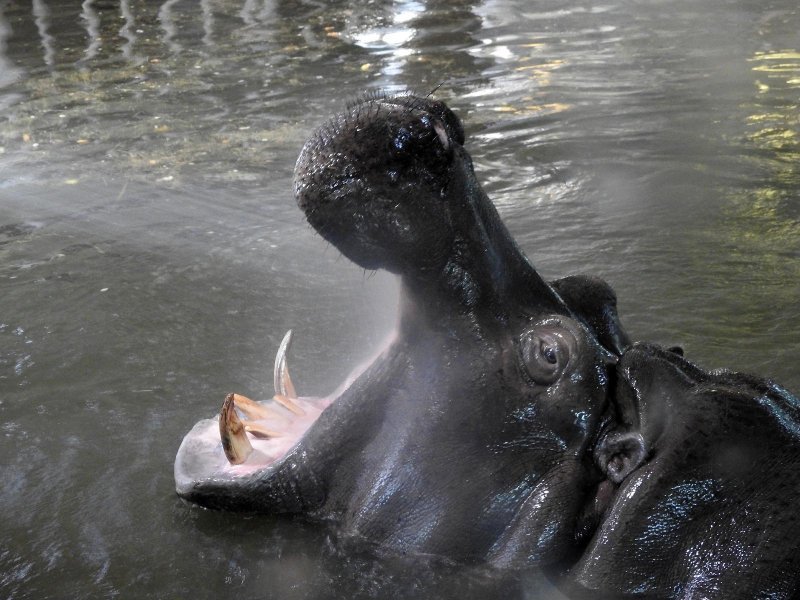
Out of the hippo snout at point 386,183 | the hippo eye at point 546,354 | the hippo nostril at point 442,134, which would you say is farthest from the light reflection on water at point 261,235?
the hippo nostril at point 442,134

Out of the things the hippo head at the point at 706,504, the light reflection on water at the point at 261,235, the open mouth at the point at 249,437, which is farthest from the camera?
the light reflection on water at the point at 261,235

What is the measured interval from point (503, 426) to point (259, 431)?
97cm

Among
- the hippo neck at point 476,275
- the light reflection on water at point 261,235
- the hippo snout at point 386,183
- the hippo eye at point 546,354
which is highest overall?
the hippo snout at point 386,183

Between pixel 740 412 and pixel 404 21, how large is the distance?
42.2ft

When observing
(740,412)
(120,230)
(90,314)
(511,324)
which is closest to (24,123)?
(120,230)

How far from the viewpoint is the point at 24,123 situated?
960 centimetres

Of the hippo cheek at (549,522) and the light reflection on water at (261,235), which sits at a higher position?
the hippo cheek at (549,522)

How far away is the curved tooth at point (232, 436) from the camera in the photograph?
345cm

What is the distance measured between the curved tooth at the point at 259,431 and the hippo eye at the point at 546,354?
39.8 inches

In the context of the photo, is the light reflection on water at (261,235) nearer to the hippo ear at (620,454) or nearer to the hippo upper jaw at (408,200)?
the hippo ear at (620,454)

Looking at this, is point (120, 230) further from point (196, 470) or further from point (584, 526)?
point (584, 526)

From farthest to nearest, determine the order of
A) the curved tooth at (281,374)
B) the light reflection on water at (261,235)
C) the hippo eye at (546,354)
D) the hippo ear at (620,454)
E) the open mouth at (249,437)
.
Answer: the curved tooth at (281,374), the light reflection on water at (261,235), the open mouth at (249,437), the hippo eye at (546,354), the hippo ear at (620,454)

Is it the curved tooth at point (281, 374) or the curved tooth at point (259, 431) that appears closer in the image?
the curved tooth at point (259, 431)

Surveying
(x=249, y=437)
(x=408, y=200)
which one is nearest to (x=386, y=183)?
(x=408, y=200)
